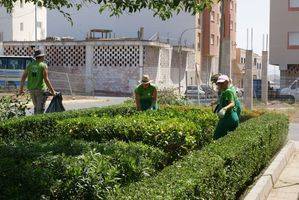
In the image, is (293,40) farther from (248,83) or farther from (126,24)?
(248,83)

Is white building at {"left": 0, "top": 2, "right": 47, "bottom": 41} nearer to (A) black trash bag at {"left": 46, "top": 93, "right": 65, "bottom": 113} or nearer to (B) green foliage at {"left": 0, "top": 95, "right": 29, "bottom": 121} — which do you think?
(A) black trash bag at {"left": 46, "top": 93, "right": 65, "bottom": 113}

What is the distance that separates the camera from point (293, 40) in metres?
43.3

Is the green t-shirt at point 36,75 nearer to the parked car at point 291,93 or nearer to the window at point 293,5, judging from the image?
the parked car at point 291,93

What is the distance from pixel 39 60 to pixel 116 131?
3537mm

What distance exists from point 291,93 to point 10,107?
26750 mm

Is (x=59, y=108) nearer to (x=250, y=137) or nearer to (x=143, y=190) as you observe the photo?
(x=250, y=137)

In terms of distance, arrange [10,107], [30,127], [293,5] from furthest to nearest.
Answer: [293,5] < [10,107] < [30,127]

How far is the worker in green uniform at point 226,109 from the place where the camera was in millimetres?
9531

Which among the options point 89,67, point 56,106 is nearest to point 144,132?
point 56,106

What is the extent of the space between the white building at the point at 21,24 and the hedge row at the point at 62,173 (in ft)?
160

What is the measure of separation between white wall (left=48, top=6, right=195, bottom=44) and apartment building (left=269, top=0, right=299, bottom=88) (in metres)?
12.8

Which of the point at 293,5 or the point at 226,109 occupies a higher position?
the point at 293,5

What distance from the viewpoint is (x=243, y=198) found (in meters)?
7.36

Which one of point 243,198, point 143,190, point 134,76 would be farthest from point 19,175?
point 134,76
